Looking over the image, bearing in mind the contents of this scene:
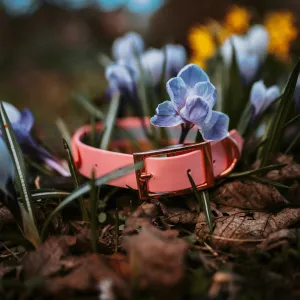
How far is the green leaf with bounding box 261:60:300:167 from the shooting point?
1005 millimetres

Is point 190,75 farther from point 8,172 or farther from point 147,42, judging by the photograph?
point 147,42

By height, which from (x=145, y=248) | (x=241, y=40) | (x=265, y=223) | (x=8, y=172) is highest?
(x=241, y=40)

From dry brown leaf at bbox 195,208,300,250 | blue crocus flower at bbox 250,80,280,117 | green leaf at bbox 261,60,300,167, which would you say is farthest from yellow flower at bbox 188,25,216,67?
dry brown leaf at bbox 195,208,300,250

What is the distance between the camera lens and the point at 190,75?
0.95m

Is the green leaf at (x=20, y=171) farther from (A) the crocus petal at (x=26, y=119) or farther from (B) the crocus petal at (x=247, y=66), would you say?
(B) the crocus petal at (x=247, y=66)

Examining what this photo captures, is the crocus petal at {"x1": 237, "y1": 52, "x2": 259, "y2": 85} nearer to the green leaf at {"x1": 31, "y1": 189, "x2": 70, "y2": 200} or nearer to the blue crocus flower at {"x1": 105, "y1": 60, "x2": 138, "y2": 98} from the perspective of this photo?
the blue crocus flower at {"x1": 105, "y1": 60, "x2": 138, "y2": 98}

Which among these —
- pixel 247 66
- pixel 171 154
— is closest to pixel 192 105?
pixel 171 154

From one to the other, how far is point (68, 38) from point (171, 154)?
516 cm

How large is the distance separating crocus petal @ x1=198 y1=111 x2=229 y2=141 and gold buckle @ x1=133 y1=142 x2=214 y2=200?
0.12 ft

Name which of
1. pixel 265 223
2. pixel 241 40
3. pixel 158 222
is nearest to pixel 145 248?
pixel 158 222

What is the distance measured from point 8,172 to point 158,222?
0.38m

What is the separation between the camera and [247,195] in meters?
1.08

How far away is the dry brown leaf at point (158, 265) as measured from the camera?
27.1 inches

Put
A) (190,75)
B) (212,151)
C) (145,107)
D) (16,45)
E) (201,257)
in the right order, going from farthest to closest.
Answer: (16,45)
(145,107)
(212,151)
(190,75)
(201,257)
